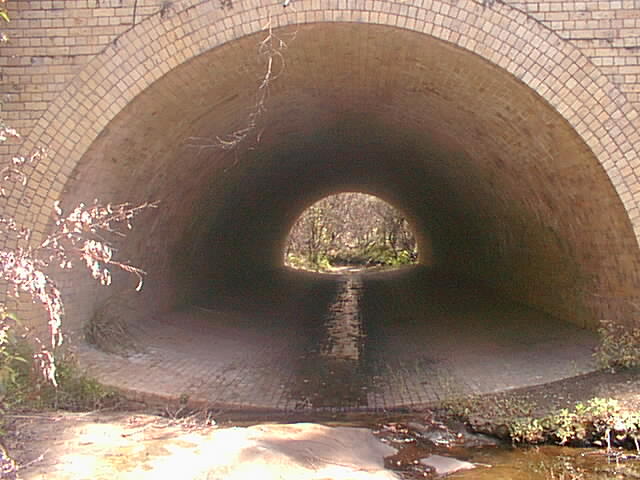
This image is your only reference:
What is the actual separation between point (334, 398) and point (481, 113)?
4.03 metres

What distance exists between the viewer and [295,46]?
7527 millimetres

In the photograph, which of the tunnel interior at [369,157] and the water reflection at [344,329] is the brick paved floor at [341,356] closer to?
the water reflection at [344,329]

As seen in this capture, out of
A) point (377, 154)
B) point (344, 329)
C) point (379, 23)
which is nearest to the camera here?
point (379, 23)

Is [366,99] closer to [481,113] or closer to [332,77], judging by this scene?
[332,77]

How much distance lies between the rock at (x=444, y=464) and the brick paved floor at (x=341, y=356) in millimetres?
1528

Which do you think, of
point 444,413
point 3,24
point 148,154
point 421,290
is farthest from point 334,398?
point 421,290

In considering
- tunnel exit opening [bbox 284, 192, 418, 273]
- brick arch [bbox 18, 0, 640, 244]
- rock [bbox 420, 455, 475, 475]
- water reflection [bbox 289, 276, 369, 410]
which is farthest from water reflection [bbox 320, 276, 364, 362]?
tunnel exit opening [bbox 284, 192, 418, 273]

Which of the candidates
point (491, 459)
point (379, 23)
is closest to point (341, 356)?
point (491, 459)

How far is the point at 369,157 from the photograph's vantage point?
1574cm

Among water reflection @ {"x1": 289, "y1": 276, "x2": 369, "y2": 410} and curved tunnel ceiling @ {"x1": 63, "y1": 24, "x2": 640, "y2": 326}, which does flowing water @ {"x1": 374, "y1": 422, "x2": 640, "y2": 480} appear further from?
curved tunnel ceiling @ {"x1": 63, "y1": 24, "x2": 640, "y2": 326}

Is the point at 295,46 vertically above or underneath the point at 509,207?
above

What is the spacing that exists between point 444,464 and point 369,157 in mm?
11153

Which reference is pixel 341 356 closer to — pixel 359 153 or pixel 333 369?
pixel 333 369

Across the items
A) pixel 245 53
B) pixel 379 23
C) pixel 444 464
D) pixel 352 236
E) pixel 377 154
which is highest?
pixel 352 236
